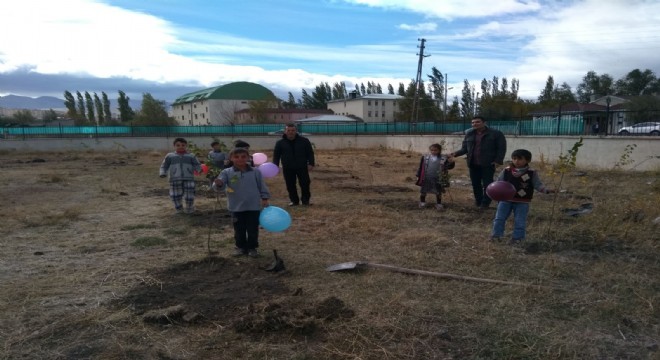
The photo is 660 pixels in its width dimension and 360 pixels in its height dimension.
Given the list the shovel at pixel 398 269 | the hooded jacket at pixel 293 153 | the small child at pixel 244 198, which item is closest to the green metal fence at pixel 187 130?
the hooded jacket at pixel 293 153

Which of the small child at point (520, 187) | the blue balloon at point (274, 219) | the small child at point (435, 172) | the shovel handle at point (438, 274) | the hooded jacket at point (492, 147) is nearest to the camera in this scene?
the shovel handle at point (438, 274)

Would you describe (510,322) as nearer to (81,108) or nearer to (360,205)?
(360,205)

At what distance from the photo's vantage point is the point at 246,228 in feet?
18.0

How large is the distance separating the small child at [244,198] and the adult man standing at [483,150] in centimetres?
374

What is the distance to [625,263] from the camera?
484cm

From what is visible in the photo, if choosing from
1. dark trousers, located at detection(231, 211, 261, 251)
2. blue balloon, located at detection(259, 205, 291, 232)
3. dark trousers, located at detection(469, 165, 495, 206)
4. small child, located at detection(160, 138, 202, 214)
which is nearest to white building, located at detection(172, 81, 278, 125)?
small child, located at detection(160, 138, 202, 214)

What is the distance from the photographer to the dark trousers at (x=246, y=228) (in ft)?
17.6

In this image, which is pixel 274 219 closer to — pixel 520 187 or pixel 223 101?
pixel 520 187

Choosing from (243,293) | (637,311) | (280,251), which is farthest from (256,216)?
(637,311)

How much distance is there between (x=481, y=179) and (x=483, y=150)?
2.11 feet

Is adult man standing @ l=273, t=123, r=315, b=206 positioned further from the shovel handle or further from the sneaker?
the shovel handle

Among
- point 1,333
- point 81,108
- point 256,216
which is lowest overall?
point 1,333

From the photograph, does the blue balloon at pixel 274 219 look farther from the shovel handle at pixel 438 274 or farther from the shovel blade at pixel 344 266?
the shovel handle at pixel 438 274

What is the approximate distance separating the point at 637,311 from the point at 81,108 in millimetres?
98256
